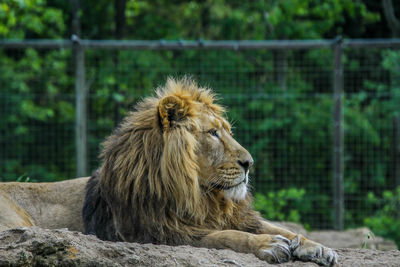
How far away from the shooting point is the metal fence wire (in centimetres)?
734

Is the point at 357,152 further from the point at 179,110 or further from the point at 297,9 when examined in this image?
the point at 179,110

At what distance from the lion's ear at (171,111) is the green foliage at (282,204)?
147 inches

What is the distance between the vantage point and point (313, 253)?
3037 millimetres

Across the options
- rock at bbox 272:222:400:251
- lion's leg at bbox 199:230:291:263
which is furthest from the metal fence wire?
lion's leg at bbox 199:230:291:263

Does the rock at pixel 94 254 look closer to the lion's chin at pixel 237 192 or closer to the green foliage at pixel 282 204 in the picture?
the lion's chin at pixel 237 192

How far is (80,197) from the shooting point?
14.8 feet

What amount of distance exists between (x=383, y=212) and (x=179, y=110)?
4497 millimetres

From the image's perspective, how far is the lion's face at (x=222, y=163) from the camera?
3555 millimetres

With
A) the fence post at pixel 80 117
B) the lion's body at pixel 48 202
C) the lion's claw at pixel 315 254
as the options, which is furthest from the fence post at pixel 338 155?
the lion's claw at pixel 315 254

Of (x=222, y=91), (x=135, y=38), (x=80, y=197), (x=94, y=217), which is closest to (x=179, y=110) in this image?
(x=94, y=217)

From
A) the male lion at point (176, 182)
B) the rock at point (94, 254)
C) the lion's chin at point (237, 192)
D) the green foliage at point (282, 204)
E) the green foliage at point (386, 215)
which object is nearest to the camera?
the rock at point (94, 254)

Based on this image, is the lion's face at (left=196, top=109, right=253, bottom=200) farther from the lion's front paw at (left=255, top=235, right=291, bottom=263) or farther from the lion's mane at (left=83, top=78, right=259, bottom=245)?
the lion's front paw at (left=255, top=235, right=291, bottom=263)

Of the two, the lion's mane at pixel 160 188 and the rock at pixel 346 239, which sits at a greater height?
the lion's mane at pixel 160 188

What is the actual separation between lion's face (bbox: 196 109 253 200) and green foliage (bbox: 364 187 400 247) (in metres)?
3.93
